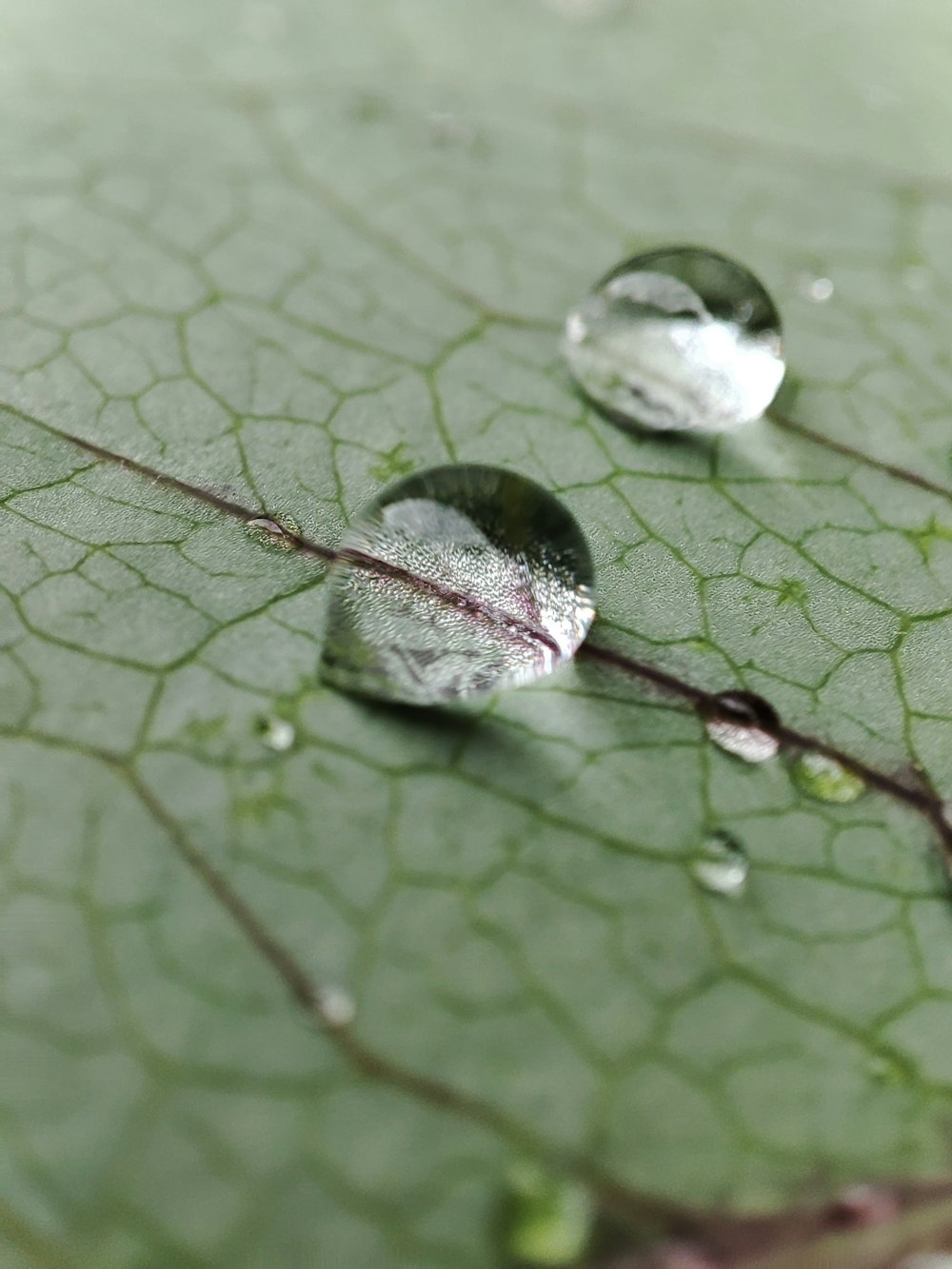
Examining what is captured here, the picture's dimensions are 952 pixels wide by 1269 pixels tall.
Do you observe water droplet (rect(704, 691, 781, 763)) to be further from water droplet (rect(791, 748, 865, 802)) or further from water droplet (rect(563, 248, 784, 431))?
water droplet (rect(563, 248, 784, 431))

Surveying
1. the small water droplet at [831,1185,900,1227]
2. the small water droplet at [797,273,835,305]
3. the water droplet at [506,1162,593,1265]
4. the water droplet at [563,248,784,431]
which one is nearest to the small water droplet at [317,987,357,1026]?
the water droplet at [506,1162,593,1265]

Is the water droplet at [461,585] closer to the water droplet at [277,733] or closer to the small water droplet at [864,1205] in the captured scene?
the water droplet at [277,733]

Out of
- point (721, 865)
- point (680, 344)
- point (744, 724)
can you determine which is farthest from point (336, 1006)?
point (680, 344)

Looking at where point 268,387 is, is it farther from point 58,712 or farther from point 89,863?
point 89,863

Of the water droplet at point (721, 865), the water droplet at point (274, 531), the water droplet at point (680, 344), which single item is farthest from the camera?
the water droplet at point (680, 344)

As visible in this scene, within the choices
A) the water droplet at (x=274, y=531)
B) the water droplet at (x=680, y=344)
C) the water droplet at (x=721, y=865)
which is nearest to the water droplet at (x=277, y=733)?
the water droplet at (x=274, y=531)

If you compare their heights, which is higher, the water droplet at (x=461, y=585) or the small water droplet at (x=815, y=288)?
the small water droplet at (x=815, y=288)
